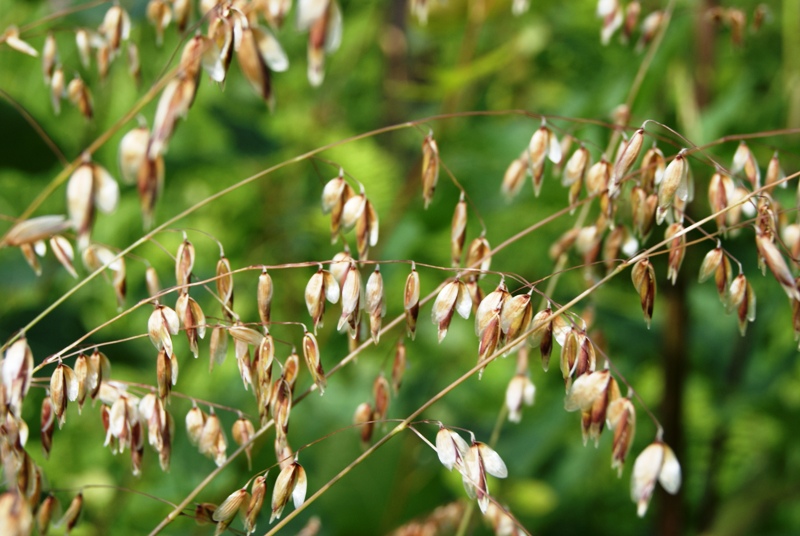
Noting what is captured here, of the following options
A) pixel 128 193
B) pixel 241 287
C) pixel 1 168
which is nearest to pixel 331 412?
pixel 241 287

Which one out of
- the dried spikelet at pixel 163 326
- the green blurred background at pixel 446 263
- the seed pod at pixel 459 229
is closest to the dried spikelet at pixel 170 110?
the dried spikelet at pixel 163 326

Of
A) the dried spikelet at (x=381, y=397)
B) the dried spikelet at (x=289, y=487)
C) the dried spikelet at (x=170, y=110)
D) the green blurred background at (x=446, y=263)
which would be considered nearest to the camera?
the dried spikelet at (x=170, y=110)

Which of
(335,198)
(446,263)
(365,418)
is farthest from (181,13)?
(446,263)

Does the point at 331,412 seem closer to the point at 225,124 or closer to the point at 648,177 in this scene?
the point at 225,124

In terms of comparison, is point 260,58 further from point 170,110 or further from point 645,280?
point 645,280

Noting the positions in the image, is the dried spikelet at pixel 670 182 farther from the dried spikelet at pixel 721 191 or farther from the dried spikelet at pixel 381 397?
the dried spikelet at pixel 381 397

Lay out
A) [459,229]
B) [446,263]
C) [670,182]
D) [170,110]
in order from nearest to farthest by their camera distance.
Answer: [170,110] < [670,182] < [459,229] < [446,263]
